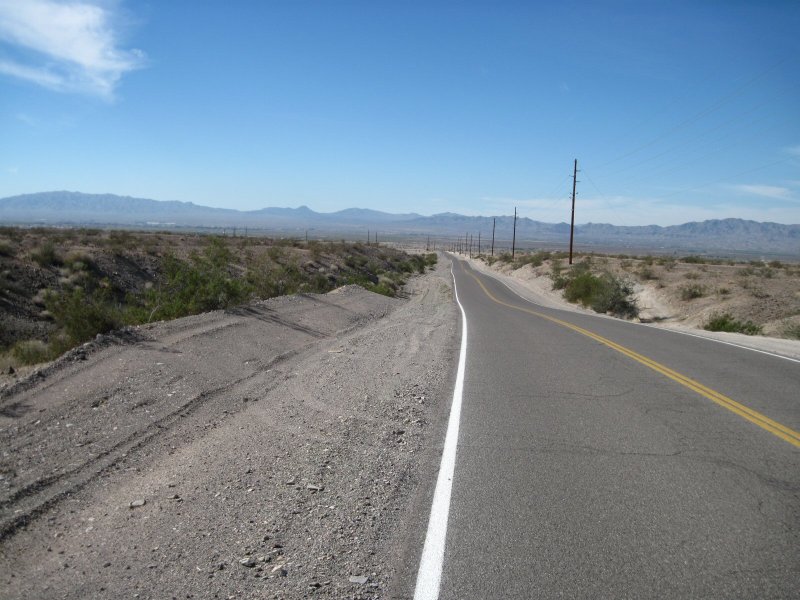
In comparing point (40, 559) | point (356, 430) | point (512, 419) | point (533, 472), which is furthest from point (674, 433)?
point (40, 559)

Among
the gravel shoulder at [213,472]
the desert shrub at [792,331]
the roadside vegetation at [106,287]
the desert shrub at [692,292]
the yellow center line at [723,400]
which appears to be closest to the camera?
the gravel shoulder at [213,472]

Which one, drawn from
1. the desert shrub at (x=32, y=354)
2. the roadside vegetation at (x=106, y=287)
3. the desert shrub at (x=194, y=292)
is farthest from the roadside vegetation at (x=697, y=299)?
the desert shrub at (x=32, y=354)

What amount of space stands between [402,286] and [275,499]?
4355cm

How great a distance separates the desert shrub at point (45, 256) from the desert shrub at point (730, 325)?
2967cm

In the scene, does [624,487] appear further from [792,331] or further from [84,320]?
[792,331]

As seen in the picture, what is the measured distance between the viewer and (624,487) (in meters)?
5.87

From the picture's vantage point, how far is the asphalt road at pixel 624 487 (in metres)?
4.28

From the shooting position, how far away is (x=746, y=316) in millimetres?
27297

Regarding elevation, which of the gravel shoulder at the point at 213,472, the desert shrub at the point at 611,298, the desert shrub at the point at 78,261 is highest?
the desert shrub at the point at 78,261

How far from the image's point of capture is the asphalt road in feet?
14.0

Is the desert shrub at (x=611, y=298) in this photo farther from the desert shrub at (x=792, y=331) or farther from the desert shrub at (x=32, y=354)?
the desert shrub at (x=32, y=354)

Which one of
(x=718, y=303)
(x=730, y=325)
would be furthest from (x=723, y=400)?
(x=718, y=303)

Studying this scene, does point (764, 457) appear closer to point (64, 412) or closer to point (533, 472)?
point (533, 472)

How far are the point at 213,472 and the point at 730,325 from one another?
24.9 m
